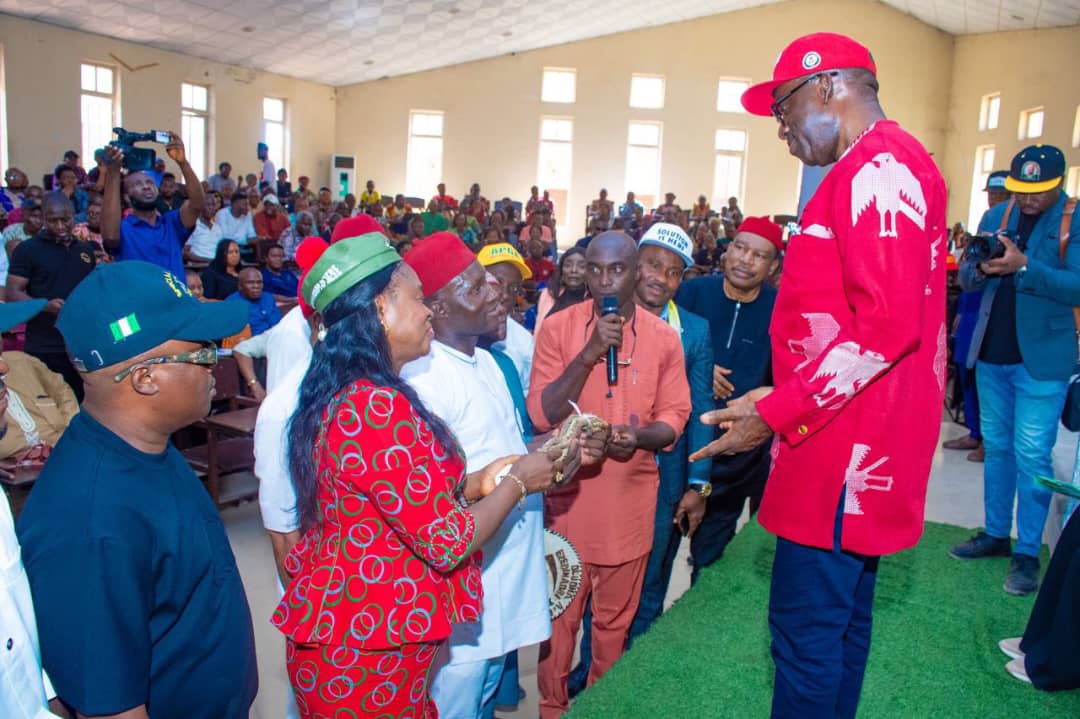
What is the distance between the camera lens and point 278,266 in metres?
8.41

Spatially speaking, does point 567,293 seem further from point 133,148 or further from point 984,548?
point 133,148

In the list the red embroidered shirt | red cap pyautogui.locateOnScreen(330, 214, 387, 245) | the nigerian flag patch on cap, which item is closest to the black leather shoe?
the red embroidered shirt

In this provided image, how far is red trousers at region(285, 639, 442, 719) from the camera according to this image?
163cm

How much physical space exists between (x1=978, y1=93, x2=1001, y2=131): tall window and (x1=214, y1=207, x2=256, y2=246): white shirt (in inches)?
669

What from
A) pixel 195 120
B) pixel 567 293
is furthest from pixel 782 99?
pixel 195 120

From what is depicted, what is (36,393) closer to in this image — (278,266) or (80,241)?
(80,241)

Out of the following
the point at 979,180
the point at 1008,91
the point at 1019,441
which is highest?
the point at 1008,91

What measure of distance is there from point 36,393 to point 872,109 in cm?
466

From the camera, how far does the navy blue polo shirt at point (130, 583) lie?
1276 mm

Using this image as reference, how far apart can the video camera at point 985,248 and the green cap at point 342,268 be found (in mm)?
2947

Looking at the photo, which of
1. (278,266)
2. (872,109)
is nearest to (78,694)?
(872,109)

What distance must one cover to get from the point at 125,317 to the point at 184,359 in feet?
0.44

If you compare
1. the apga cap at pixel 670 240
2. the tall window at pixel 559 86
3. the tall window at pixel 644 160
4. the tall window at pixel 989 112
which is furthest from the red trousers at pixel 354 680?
the tall window at pixel 989 112

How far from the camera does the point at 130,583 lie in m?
1.32
